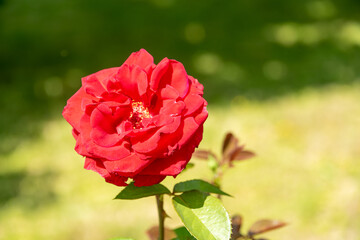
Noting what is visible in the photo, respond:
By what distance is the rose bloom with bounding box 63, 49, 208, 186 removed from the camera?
749 millimetres

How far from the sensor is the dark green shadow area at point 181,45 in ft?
14.3

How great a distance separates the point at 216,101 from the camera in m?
4.15

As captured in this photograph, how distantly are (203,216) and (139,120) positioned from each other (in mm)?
187

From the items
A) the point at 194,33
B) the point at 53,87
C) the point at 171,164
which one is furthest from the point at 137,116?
the point at 194,33

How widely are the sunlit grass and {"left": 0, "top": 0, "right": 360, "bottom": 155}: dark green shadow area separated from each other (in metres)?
0.30

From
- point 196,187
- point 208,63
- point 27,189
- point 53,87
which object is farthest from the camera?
point 208,63

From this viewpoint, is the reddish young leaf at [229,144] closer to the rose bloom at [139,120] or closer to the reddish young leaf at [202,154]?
the reddish young leaf at [202,154]

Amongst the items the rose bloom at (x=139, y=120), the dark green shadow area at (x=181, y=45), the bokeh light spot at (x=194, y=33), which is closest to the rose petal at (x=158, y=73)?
the rose bloom at (x=139, y=120)

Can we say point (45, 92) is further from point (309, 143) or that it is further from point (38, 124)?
point (309, 143)

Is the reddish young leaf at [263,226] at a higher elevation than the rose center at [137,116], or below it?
below

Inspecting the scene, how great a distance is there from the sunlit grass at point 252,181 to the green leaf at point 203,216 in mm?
1679

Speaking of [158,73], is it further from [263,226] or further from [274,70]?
[274,70]

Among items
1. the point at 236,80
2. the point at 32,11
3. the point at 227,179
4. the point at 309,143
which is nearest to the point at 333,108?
the point at 309,143

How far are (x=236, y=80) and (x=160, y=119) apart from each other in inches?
152
